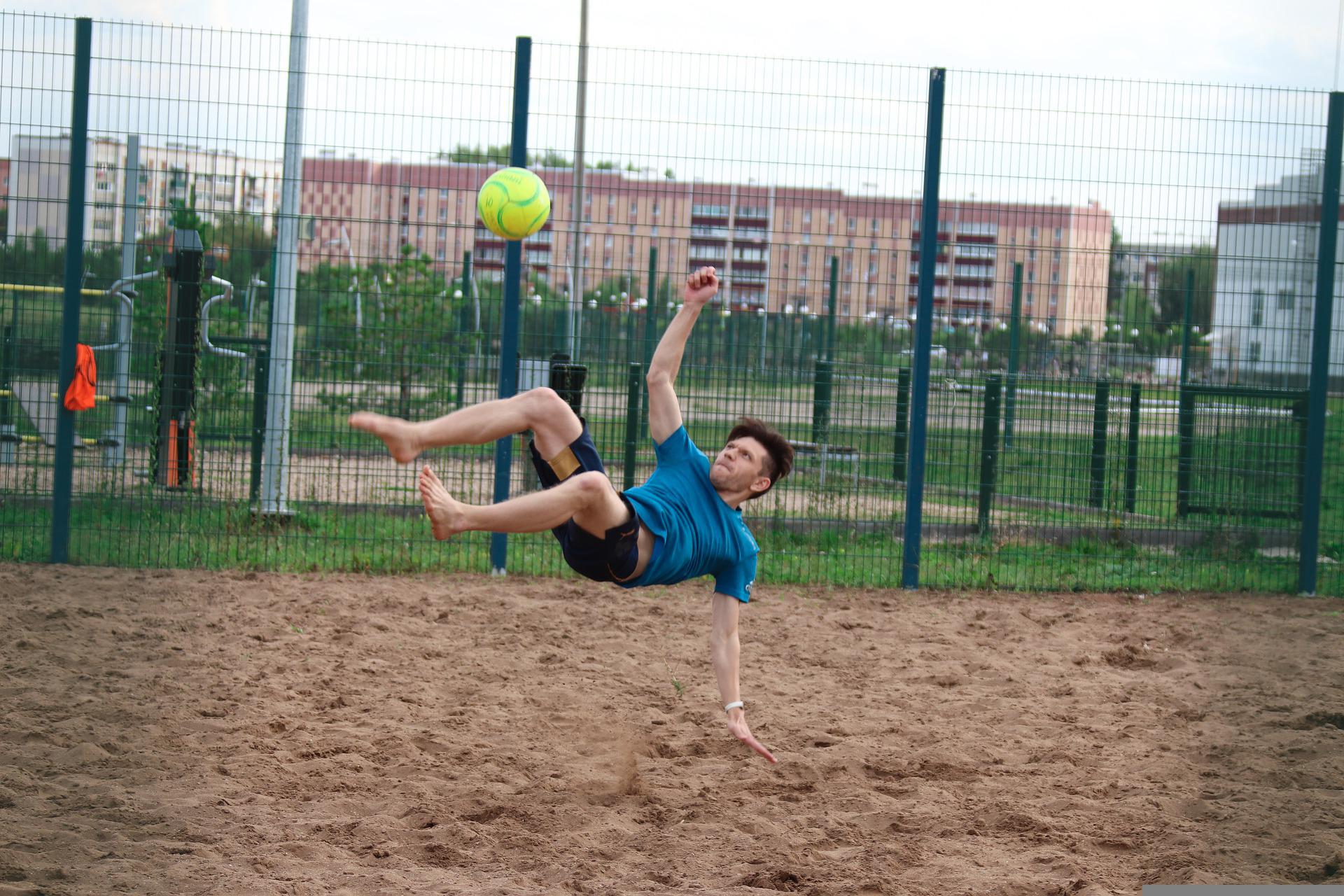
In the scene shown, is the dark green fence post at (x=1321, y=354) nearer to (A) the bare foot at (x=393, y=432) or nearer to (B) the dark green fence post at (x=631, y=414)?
(B) the dark green fence post at (x=631, y=414)

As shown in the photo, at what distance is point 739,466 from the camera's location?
15.4ft

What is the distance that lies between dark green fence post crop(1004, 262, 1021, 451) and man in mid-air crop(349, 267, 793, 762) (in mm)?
4132

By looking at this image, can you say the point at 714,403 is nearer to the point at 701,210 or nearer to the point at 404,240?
the point at 701,210

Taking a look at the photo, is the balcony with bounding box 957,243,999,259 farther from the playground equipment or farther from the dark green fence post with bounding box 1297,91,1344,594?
the playground equipment

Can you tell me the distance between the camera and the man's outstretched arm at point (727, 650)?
448 cm

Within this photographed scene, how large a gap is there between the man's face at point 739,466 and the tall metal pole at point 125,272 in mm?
4706

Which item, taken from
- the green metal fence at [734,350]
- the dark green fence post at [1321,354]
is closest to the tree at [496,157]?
the green metal fence at [734,350]

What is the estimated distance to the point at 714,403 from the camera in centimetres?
834

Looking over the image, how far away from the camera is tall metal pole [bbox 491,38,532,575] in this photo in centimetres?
766

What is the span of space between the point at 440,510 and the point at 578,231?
4.30 metres

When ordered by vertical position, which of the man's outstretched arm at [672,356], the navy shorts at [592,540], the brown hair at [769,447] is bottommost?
the navy shorts at [592,540]

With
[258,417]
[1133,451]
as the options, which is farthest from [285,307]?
[1133,451]

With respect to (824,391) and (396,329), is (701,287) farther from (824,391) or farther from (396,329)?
(396,329)

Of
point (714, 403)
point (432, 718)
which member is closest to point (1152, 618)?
point (714, 403)
